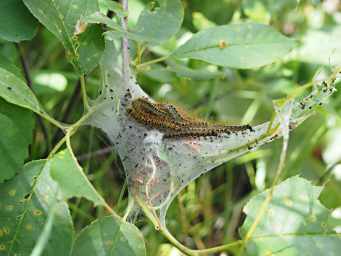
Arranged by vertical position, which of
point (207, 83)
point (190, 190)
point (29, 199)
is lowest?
point (190, 190)

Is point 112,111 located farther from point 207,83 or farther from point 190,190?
point 207,83

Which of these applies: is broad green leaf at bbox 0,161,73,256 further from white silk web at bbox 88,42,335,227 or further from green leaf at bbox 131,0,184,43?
green leaf at bbox 131,0,184,43

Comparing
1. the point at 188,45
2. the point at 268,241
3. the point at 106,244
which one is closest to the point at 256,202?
the point at 268,241

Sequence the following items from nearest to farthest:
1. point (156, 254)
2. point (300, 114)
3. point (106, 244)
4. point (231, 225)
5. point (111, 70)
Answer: point (106, 244) < point (300, 114) < point (111, 70) < point (156, 254) < point (231, 225)

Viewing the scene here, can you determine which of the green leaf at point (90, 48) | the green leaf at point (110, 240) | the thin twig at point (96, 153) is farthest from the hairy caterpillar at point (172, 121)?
the thin twig at point (96, 153)

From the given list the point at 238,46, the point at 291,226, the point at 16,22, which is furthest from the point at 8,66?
the point at 291,226

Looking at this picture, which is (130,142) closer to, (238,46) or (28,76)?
(238,46)
